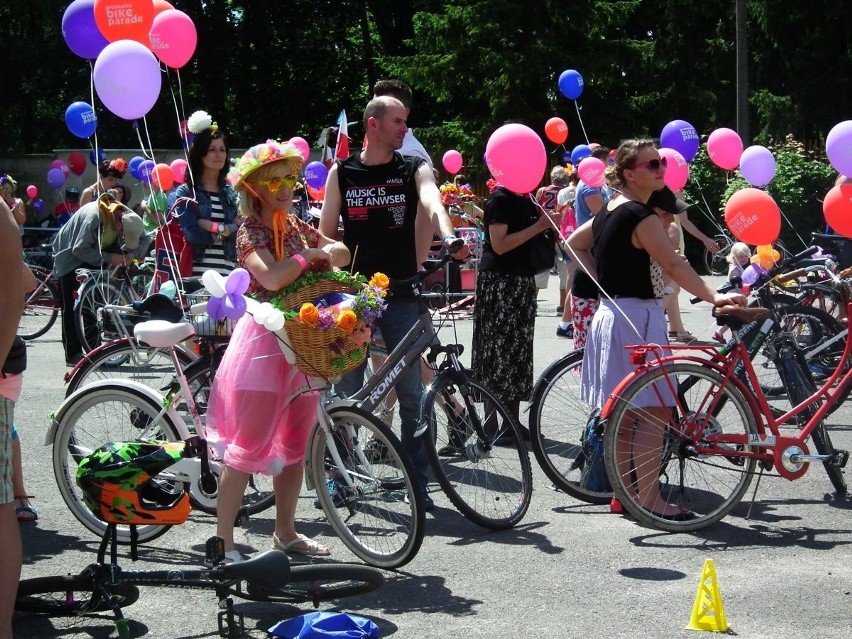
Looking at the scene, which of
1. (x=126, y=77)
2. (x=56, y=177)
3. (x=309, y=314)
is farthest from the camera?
(x=56, y=177)

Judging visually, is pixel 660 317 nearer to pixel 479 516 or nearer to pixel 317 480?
pixel 479 516

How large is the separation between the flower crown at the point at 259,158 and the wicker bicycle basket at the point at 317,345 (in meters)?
0.54

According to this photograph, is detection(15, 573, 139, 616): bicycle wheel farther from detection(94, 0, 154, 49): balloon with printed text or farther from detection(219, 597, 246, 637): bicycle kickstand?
detection(94, 0, 154, 49): balloon with printed text

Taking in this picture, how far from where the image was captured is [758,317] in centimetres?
591

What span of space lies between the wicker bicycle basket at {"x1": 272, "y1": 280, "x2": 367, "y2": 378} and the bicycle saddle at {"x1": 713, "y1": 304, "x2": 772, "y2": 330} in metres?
1.92

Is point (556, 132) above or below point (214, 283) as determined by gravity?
above

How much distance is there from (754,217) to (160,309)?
3.92 m

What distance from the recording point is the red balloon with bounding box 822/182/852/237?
24.6ft

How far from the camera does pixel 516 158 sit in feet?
22.4

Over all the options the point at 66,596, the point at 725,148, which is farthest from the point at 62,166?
the point at 66,596

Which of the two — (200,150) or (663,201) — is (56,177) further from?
(663,201)

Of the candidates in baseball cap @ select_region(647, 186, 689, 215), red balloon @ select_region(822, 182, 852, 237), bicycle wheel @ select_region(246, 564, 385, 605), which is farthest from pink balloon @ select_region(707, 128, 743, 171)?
bicycle wheel @ select_region(246, 564, 385, 605)

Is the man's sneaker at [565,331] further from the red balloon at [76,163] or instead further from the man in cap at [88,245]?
the red balloon at [76,163]

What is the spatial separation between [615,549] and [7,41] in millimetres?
30918
